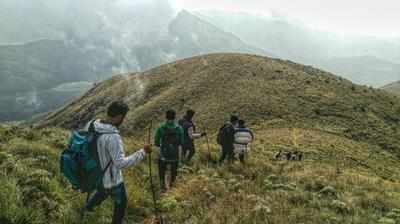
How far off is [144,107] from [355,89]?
31.0 m

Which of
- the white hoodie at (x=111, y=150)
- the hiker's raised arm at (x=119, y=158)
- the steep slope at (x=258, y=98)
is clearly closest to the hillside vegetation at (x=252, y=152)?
the steep slope at (x=258, y=98)

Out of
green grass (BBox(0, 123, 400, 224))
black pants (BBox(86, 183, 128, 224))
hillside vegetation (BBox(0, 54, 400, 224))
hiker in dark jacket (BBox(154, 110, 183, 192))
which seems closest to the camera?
black pants (BBox(86, 183, 128, 224))

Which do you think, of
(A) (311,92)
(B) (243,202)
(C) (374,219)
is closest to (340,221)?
(C) (374,219)

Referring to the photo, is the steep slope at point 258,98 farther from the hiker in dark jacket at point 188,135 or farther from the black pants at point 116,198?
the black pants at point 116,198

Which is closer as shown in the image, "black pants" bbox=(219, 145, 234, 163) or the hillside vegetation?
the hillside vegetation

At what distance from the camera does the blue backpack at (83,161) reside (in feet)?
20.8

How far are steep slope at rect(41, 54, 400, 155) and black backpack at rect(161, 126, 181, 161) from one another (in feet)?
116

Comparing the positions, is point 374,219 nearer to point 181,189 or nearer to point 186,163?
point 181,189

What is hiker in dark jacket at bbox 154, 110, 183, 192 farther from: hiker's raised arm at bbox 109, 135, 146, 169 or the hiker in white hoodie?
hiker's raised arm at bbox 109, 135, 146, 169

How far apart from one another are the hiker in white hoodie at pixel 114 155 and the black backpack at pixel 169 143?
14.2 ft

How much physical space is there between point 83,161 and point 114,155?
0.46 m

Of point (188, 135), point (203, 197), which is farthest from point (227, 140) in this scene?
point (203, 197)

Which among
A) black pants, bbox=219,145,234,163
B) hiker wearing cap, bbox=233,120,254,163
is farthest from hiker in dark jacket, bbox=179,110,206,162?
hiker wearing cap, bbox=233,120,254,163

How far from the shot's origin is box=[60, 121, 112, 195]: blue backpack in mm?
6336
